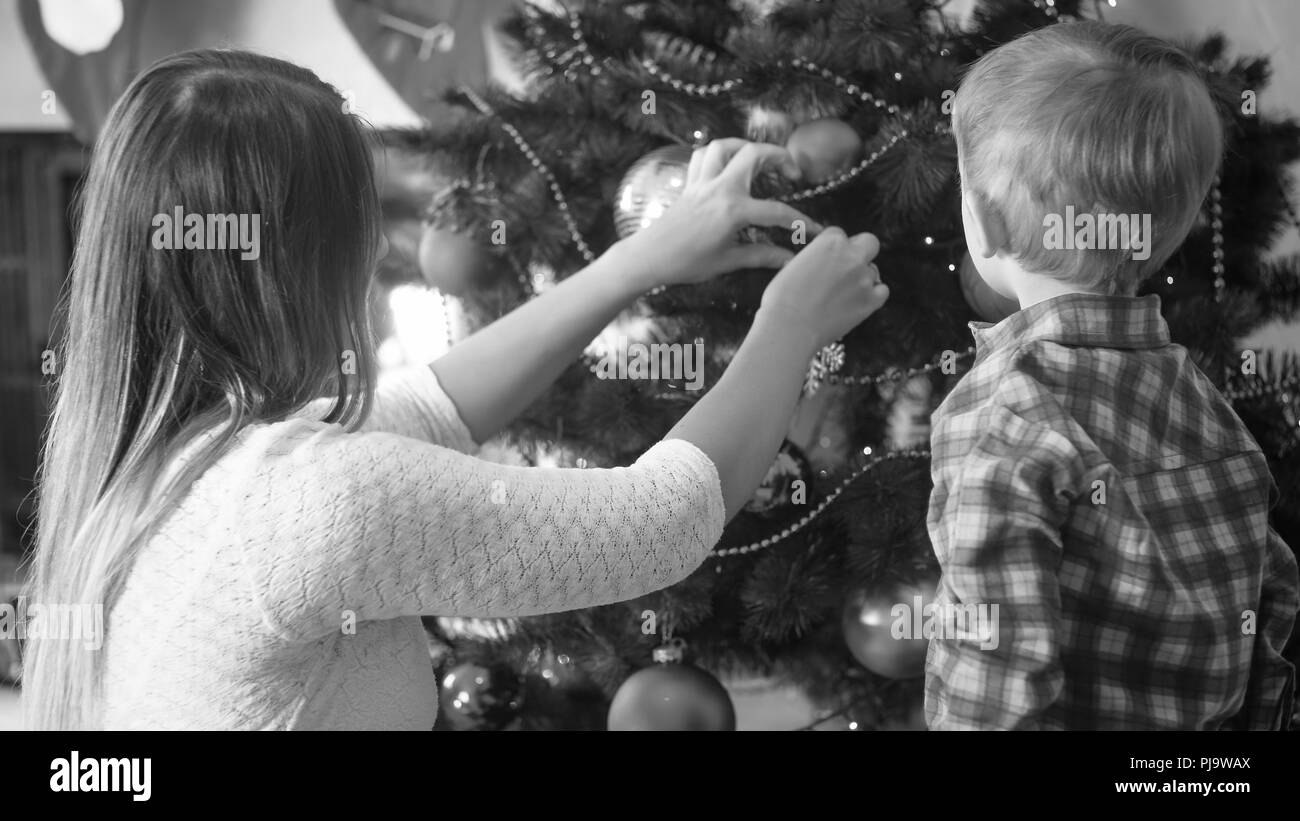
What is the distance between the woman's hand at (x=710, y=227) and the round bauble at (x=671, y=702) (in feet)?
1.20

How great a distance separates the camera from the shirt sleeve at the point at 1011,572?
673 millimetres

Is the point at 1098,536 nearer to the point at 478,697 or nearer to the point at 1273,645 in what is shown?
the point at 1273,645

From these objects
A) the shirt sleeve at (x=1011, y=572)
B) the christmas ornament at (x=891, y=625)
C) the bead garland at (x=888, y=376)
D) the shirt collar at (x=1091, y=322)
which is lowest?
the christmas ornament at (x=891, y=625)

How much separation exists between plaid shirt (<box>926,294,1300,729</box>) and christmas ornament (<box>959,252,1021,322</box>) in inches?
4.8

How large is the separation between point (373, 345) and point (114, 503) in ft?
0.63

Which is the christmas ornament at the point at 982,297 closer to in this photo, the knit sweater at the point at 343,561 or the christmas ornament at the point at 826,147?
the christmas ornament at the point at 826,147

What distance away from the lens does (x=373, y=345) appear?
2.52 feet

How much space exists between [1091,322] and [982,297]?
171 millimetres

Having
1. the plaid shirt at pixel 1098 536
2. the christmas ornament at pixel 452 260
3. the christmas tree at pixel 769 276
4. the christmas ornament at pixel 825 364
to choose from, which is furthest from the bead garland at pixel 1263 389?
the christmas ornament at pixel 452 260

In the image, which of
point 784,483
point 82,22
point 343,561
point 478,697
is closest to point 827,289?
point 784,483

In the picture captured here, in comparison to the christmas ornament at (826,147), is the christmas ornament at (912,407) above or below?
below

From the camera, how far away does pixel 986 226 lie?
0.77 m
